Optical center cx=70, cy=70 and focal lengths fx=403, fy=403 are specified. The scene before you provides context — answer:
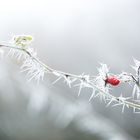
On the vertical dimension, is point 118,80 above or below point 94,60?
below

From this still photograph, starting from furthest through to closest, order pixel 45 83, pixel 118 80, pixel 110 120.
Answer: pixel 110 120 → pixel 45 83 → pixel 118 80

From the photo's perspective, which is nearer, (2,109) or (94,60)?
(94,60)

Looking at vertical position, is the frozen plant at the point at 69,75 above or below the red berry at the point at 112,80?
below

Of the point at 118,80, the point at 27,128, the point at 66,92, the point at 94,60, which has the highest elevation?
the point at 94,60

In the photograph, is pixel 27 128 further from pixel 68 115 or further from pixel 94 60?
pixel 94 60

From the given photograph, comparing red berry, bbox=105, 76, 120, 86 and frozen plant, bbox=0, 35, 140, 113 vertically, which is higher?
red berry, bbox=105, 76, 120, 86

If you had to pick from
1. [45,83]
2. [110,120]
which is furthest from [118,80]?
[110,120]

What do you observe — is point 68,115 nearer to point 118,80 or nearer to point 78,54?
point 78,54

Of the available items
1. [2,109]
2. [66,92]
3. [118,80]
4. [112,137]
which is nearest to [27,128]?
[2,109]

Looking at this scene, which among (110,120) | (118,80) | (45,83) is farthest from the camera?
(110,120)
